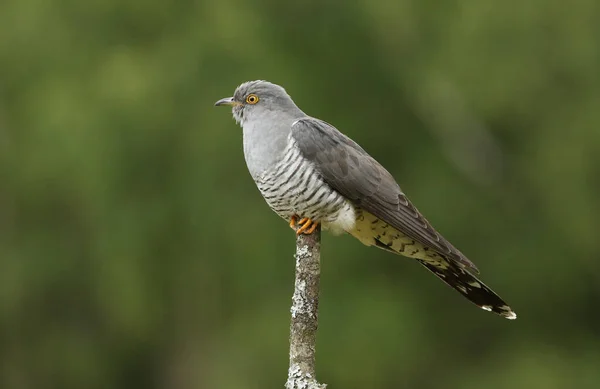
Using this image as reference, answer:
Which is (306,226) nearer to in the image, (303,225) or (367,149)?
(303,225)

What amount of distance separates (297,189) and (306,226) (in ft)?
0.46

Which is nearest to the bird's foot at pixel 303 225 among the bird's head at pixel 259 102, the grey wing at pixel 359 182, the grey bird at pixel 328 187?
the grey bird at pixel 328 187

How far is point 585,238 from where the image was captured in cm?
665

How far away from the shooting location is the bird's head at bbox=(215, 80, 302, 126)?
3758 millimetres

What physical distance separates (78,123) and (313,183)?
3455 millimetres

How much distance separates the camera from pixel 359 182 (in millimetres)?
3652

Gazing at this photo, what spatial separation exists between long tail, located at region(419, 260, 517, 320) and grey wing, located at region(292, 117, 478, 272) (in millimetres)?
129

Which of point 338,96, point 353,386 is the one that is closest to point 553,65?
point 338,96

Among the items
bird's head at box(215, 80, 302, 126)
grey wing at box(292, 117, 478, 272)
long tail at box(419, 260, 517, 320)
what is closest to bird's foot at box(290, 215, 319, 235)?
grey wing at box(292, 117, 478, 272)

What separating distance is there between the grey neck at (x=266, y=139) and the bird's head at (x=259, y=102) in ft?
0.07

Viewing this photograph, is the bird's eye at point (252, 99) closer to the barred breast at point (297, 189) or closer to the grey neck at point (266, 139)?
the grey neck at point (266, 139)

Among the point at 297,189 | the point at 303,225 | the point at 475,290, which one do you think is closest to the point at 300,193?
the point at 297,189

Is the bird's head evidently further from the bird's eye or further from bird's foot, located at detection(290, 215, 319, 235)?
bird's foot, located at detection(290, 215, 319, 235)

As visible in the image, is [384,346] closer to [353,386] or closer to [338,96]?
[353,386]
